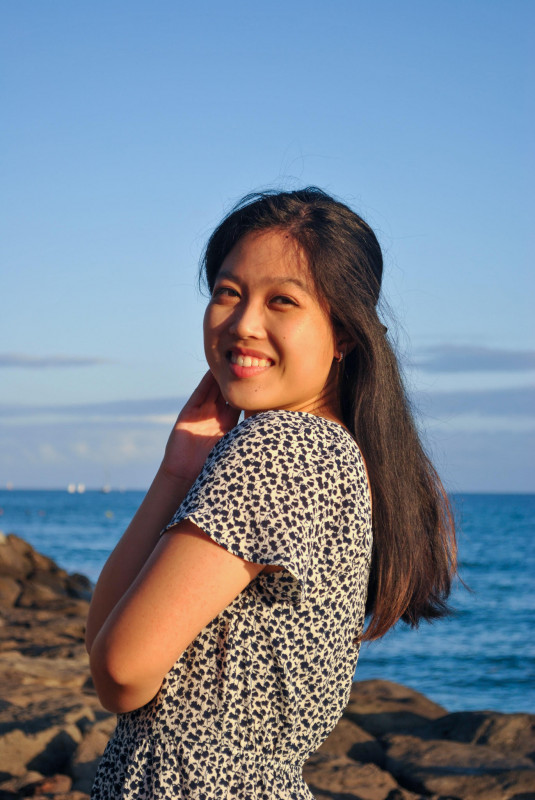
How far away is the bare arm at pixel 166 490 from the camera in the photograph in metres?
1.97

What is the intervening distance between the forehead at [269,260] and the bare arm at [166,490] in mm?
368

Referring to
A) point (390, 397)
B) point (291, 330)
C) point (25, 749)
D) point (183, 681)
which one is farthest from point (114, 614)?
point (25, 749)

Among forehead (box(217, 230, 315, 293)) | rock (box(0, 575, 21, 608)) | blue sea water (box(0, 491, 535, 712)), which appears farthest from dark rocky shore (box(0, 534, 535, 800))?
rock (box(0, 575, 21, 608))

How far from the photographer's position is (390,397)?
1982 mm

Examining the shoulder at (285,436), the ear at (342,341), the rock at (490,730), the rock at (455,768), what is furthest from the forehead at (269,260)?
the rock at (490,730)

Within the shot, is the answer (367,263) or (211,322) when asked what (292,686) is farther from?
(367,263)

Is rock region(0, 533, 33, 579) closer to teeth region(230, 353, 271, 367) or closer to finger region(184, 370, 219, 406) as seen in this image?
finger region(184, 370, 219, 406)

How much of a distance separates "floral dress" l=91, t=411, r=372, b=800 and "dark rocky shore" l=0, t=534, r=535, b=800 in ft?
11.0

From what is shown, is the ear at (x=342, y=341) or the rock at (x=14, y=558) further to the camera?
the rock at (x=14, y=558)

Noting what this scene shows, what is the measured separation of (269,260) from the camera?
1863mm

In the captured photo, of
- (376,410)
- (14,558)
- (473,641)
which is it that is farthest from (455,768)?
(14,558)

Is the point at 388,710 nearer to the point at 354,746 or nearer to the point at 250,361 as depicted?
the point at 354,746

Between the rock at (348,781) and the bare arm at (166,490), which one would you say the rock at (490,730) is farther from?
the bare arm at (166,490)

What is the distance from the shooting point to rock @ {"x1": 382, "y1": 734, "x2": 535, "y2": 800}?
5.62 m
